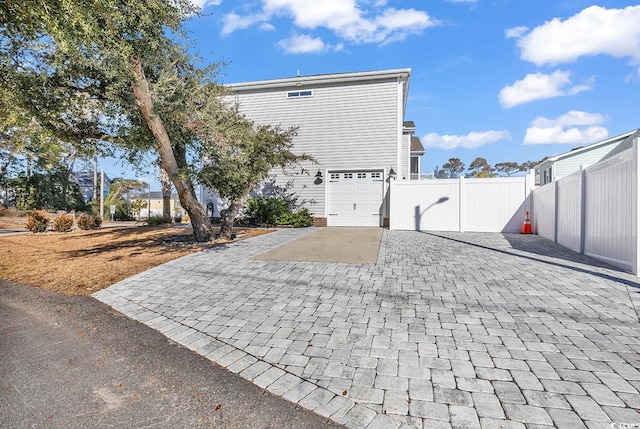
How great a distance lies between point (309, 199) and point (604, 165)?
396 inches

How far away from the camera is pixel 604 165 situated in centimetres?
596

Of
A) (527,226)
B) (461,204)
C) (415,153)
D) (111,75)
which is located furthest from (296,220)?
(415,153)

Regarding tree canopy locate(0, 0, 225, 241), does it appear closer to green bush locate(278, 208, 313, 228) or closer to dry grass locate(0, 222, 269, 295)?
dry grass locate(0, 222, 269, 295)

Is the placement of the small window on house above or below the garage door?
above

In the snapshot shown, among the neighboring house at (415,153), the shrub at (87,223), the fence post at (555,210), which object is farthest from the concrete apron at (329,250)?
the neighboring house at (415,153)

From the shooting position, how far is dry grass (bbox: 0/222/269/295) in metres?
5.68

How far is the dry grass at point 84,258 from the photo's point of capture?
224 inches

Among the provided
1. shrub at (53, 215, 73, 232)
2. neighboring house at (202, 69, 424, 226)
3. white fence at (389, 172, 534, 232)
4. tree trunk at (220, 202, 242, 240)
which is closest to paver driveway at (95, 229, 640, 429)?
tree trunk at (220, 202, 242, 240)

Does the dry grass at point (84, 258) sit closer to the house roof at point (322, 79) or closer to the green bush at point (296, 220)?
the green bush at point (296, 220)

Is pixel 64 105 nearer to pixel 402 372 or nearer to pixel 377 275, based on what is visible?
pixel 377 275

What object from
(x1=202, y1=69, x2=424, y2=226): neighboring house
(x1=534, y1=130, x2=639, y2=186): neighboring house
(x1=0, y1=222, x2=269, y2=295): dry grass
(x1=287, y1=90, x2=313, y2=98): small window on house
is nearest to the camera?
(x1=0, y1=222, x2=269, y2=295): dry grass

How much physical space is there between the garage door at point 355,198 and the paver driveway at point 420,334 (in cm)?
752

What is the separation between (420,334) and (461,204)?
944 cm

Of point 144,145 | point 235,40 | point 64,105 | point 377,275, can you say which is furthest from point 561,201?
point 64,105
